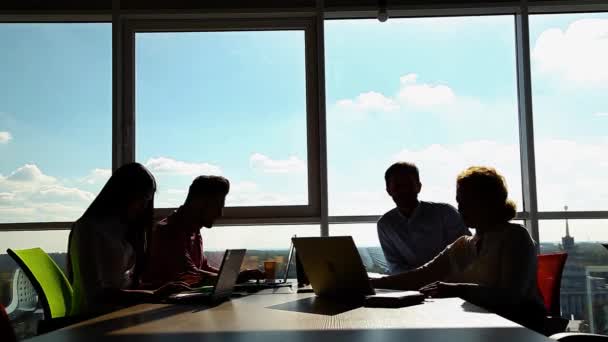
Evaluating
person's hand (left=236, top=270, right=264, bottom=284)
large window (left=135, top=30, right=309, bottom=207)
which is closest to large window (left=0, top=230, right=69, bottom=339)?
large window (left=135, top=30, right=309, bottom=207)

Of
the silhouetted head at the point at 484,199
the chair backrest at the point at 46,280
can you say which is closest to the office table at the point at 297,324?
the silhouetted head at the point at 484,199

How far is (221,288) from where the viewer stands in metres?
2.61

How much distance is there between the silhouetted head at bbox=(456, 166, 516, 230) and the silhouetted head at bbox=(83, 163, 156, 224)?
1445 mm

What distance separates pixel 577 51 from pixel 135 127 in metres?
3.53

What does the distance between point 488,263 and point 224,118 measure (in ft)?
9.44

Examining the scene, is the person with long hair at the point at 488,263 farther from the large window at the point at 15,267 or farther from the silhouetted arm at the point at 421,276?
the large window at the point at 15,267

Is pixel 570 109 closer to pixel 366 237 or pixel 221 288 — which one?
pixel 366 237

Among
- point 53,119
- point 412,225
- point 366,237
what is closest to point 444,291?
point 412,225

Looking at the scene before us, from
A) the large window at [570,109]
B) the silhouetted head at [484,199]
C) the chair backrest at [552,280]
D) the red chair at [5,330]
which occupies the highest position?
the large window at [570,109]

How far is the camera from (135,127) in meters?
5.09

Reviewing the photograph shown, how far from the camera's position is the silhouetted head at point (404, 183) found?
4258mm

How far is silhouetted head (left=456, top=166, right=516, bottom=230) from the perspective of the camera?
112 inches

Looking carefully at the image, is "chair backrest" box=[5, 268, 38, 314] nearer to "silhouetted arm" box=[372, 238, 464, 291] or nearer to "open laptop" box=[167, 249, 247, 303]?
"open laptop" box=[167, 249, 247, 303]

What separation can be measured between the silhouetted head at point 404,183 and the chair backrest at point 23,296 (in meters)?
2.72
